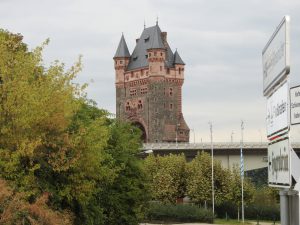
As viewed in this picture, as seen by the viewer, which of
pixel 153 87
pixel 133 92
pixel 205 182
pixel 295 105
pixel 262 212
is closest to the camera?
pixel 295 105

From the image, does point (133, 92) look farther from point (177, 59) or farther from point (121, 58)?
point (177, 59)

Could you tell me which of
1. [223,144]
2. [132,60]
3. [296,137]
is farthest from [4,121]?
[132,60]

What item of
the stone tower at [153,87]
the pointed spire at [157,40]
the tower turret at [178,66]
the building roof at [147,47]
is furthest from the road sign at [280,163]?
the tower turret at [178,66]

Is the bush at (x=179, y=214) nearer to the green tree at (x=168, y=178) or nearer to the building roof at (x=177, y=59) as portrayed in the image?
the green tree at (x=168, y=178)

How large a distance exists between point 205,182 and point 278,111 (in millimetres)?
78020

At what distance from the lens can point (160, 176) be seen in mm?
83812

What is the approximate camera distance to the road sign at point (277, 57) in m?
4.98

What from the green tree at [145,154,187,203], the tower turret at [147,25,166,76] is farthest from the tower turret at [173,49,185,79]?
the green tree at [145,154,187,203]

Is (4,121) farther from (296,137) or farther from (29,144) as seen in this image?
(296,137)

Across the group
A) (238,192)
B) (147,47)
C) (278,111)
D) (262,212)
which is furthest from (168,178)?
(147,47)

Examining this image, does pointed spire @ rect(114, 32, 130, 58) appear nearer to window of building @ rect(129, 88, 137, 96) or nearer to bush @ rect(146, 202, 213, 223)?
window of building @ rect(129, 88, 137, 96)

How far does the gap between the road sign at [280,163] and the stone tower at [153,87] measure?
512 feet

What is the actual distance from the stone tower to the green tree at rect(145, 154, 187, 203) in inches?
2946

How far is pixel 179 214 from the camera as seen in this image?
72312 mm
